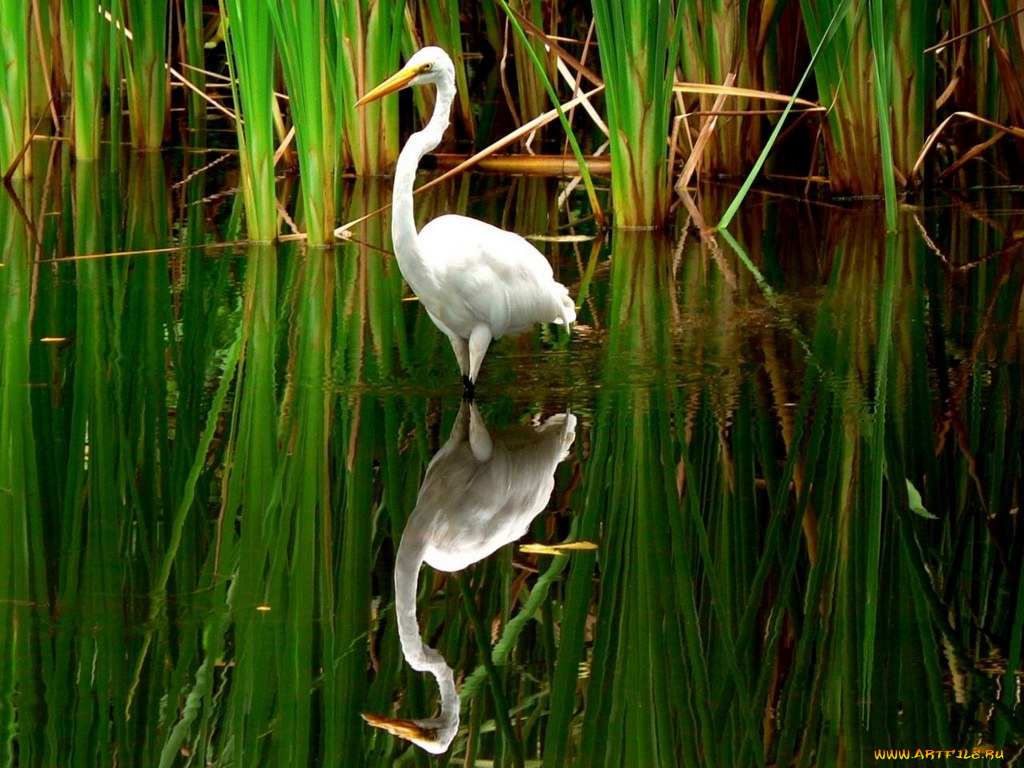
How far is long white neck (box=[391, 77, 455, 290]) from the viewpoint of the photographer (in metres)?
4.99

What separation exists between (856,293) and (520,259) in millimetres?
1828

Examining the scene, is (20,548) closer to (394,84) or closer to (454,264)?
(454,264)

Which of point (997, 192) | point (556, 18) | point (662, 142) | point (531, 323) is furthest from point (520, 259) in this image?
point (556, 18)

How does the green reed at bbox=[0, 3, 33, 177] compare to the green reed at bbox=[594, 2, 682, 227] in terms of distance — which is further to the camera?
the green reed at bbox=[0, 3, 33, 177]

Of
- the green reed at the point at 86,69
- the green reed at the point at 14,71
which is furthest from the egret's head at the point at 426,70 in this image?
the green reed at the point at 86,69

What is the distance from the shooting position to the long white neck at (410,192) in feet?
16.4

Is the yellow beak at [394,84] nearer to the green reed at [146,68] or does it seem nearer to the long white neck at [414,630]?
the long white neck at [414,630]

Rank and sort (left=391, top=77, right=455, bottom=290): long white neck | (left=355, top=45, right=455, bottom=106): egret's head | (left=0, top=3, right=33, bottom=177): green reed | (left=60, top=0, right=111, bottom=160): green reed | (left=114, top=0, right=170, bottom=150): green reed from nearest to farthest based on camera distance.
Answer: (left=391, top=77, right=455, bottom=290): long white neck, (left=355, top=45, right=455, bottom=106): egret's head, (left=0, top=3, right=33, bottom=177): green reed, (left=60, top=0, right=111, bottom=160): green reed, (left=114, top=0, right=170, bottom=150): green reed

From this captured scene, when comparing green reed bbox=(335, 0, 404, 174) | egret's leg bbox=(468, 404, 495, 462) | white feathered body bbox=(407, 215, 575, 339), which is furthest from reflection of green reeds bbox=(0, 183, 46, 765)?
green reed bbox=(335, 0, 404, 174)

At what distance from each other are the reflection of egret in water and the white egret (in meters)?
0.33

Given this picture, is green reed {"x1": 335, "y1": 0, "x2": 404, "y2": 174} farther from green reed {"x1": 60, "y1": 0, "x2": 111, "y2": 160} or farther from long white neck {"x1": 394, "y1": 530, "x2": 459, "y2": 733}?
long white neck {"x1": 394, "y1": 530, "x2": 459, "y2": 733}

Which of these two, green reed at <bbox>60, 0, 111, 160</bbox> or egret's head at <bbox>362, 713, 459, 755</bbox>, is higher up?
green reed at <bbox>60, 0, 111, 160</bbox>

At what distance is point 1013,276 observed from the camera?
267 inches

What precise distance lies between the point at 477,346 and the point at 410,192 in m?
0.57
